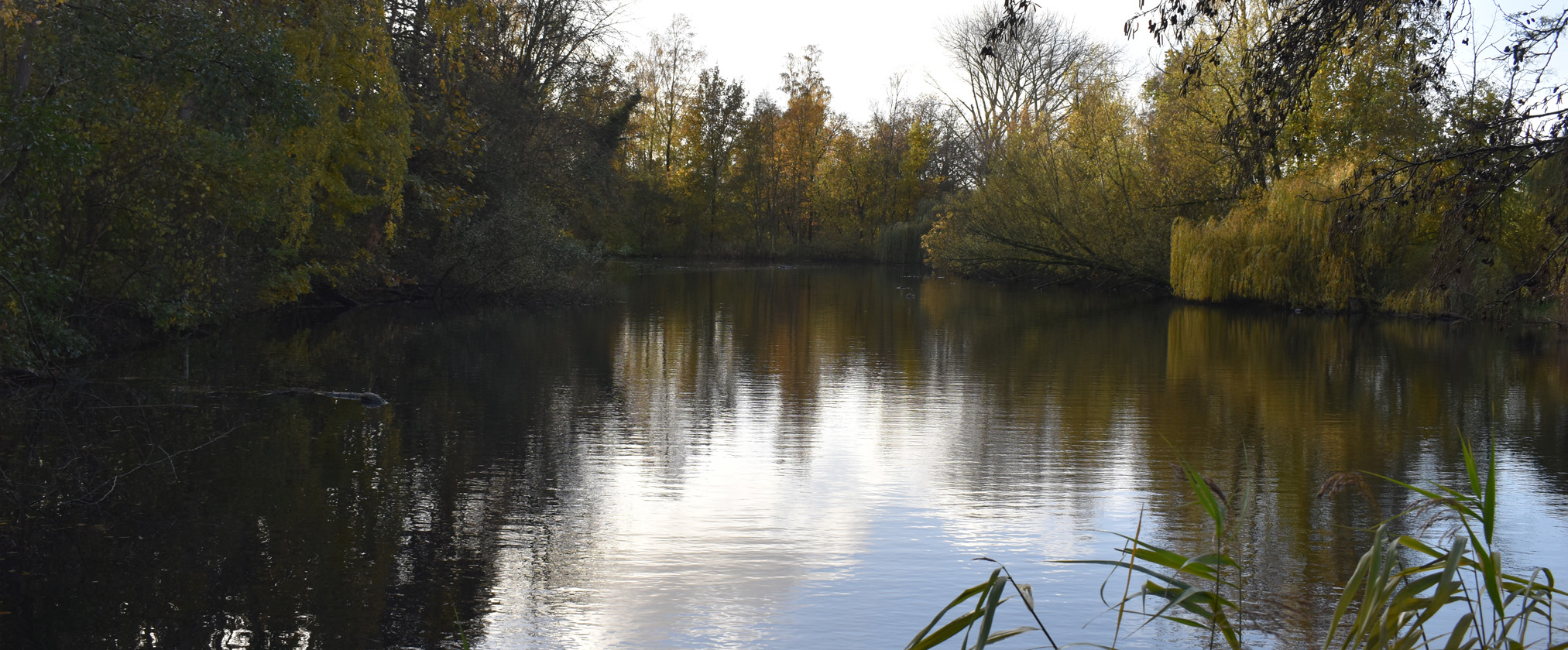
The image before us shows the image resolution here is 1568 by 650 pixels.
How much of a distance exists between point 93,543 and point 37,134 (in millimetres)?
3432

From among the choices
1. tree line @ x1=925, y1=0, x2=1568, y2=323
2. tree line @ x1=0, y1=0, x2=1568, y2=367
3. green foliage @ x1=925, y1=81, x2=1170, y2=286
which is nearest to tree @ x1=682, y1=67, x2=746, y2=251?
tree line @ x1=0, y1=0, x2=1568, y2=367

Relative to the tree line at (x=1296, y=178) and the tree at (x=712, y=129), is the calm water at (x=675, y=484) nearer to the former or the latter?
the tree line at (x=1296, y=178)

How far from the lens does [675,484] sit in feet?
24.4

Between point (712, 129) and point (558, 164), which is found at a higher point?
point (712, 129)

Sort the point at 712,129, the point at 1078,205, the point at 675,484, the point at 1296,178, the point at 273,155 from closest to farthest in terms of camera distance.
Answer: the point at 675,484 < the point at 273,155 < the point at 1296,178 < the point at 1078,205 < the point at 712,129

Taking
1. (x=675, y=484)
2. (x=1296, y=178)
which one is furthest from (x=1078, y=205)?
(x=675, y=484)

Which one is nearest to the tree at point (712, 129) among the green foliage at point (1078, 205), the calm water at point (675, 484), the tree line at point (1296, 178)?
the tree line at point (1296, 178)

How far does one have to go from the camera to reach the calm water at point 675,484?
16.3 feet

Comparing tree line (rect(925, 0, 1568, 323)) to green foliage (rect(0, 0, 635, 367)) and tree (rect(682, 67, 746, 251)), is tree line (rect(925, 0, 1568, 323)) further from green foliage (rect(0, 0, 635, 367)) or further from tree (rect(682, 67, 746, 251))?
tree (rect(682, 67, 746, 251))

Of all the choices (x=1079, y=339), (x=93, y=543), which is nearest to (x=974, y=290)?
(x=1079, y=339)

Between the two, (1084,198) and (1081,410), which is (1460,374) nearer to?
(1081,410)

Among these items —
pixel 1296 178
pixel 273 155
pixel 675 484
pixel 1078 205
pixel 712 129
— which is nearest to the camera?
pixel 675 484

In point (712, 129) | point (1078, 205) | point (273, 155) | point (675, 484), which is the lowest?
point (675, 484)

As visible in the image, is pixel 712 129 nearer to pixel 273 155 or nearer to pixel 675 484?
pixel 273 155
